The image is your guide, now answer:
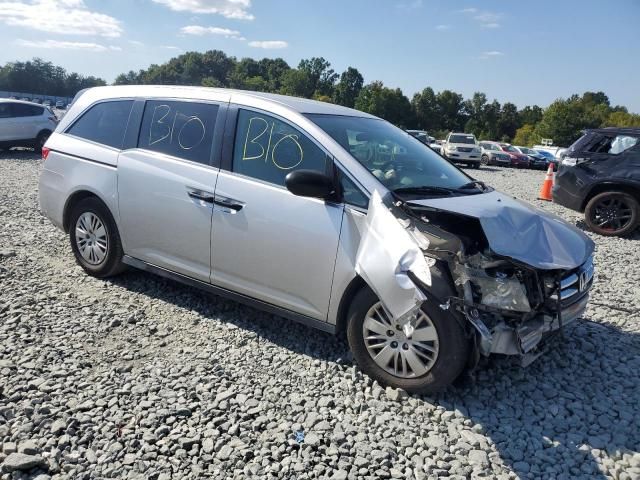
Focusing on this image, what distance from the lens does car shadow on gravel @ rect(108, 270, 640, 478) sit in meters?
2.88

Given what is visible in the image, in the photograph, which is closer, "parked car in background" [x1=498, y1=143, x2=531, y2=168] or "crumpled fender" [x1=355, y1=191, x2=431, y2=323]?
"crumpled fender" [x1=355, y1=191, x2=431, y2=323]

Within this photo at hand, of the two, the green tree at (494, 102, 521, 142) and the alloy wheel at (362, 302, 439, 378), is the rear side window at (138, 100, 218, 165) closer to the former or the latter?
the alloy wheel at (362, 302, 439, 378)

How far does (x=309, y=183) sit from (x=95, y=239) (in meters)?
2.59

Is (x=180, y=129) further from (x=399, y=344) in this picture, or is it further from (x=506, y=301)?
(x=506, y=301)

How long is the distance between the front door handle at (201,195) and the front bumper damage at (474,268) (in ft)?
4.46

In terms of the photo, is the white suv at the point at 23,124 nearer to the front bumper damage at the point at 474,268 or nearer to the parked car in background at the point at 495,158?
the front bumper damage at the point at 474,268

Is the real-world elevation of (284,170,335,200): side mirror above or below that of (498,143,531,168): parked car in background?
above

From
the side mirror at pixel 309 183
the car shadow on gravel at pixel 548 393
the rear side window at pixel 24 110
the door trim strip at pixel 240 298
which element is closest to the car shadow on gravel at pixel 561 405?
the car shadow on gravel at pixel 548 393

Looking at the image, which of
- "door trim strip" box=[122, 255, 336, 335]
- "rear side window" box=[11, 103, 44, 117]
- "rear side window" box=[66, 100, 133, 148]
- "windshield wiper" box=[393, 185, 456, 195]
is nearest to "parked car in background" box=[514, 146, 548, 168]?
"rear side window" box=[11, 103, 44, 117]

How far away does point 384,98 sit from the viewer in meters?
78.2

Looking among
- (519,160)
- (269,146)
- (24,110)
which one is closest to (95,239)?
(269,146)

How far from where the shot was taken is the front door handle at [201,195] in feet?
12.9

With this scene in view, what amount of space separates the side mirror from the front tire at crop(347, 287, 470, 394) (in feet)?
2.33

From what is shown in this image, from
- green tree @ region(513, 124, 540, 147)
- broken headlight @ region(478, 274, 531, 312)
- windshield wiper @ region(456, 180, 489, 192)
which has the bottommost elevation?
broken headlight @ region(478, 274, 531, 312)
